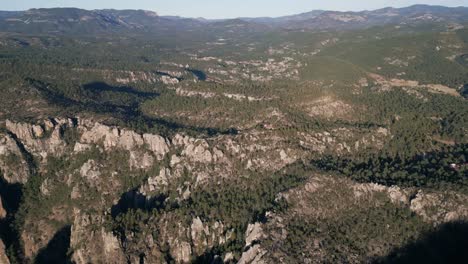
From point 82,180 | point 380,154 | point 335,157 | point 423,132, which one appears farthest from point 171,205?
point 423,132

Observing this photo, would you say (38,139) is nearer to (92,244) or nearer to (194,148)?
(194,148)

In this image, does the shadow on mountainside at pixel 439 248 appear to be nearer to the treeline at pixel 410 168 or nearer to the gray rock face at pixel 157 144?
the treeline at pixel 410 168

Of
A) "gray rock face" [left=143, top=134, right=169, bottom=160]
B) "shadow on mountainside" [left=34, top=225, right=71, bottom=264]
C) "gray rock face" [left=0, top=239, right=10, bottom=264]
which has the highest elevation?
"gray rock face" [left=143, top=134, right=169, bottom=160]

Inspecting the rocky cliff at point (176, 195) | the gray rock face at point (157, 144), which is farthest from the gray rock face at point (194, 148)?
the gray rock face at point (157, 144)

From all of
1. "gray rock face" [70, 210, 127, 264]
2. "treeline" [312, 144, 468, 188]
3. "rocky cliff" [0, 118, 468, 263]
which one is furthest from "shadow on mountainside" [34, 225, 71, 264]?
"treeline" [312, 144, 468, 188]

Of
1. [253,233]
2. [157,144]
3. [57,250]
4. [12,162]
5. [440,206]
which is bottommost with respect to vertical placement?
[57,250]

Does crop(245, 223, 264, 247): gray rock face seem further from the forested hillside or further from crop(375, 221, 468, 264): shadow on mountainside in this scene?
crop(375, 221, 468, 264): shadow on mountainside

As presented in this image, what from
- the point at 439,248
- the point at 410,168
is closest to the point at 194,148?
the point at 410,168

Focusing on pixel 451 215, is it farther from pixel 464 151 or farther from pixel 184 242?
pixel 184 242
